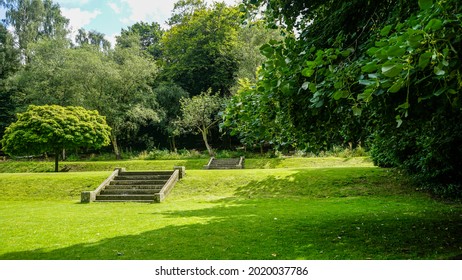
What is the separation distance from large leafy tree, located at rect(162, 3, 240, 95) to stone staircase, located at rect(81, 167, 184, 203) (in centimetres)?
2224

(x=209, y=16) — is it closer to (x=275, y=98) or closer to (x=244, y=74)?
(x=244, y=74)

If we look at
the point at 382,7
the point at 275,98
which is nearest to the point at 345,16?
the point at 382,7

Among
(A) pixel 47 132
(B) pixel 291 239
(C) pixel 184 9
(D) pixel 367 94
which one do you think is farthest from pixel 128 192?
(C) pixel 184 9

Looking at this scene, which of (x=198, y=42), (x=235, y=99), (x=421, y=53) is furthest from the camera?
(x=198, y=42)

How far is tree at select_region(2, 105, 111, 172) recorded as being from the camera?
20.4 m

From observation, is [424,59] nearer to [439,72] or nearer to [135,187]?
[439,72]

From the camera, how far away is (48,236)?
6805 millimetres

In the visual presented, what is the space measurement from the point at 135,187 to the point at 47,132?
30.8ft

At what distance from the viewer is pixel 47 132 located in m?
20.5

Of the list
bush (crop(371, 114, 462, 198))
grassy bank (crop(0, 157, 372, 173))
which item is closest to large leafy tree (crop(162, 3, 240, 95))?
grassy bank (crop(0, 157, 372, 173))

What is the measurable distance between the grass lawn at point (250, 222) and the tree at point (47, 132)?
17.0 ft

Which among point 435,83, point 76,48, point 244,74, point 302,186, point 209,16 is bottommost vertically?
point 302,186
